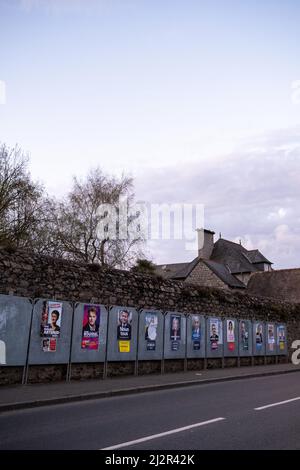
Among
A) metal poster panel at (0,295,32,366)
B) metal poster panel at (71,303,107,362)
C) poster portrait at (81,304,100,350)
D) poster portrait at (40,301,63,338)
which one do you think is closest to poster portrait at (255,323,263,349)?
metal poster panel at (71,303,107,362)

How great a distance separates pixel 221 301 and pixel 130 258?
16938 millimetres

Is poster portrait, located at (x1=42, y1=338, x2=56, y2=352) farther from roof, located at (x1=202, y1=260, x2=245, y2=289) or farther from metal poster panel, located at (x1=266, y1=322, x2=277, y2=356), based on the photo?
roof, located at (x1=202, y1=260, x2=245, y2=289)

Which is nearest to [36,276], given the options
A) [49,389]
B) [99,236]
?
[49,389]

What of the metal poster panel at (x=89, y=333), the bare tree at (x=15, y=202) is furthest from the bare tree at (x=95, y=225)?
the metal poster panel at (x=89, y=333)

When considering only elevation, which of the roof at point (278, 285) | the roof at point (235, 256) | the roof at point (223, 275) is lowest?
the roof at point (278, 285)

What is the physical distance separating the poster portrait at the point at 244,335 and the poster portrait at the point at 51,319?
33.8ft

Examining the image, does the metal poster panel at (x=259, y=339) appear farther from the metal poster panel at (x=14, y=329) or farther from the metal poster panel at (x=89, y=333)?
the metal poster panel at (x=14, y=329)

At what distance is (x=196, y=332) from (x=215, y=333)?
1.39 meters

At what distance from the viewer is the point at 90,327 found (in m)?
13.1

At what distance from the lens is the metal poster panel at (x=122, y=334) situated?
13719 mm

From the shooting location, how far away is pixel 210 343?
17.9 metres

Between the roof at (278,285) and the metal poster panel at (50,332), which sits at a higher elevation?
the roof at (278,285)

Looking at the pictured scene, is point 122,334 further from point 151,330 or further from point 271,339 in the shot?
point 271,339

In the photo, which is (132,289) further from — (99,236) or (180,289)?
(99,236)
